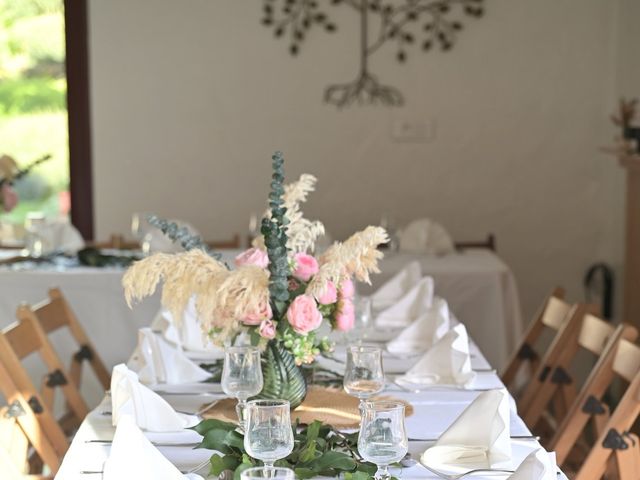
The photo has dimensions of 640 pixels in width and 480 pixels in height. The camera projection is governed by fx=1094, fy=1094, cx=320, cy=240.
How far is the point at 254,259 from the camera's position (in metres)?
2.47

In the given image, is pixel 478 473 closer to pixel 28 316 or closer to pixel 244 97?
pixel 28 316

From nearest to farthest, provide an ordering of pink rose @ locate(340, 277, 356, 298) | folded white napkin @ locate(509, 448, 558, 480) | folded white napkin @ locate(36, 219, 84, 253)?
folded white napkin @ locate(509, 448, 558, 480) < pink rose @ locate(340, 277, 356, 298) < folded white napkin @ locate(36, 219, 84, 253)

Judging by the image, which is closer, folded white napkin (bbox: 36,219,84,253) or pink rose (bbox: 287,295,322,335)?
pink rose (bbox: 287,295,322,335)

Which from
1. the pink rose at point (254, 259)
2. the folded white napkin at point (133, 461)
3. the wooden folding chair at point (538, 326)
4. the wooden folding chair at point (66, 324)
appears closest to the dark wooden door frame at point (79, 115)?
the wooden folding chair at point (66, 324)

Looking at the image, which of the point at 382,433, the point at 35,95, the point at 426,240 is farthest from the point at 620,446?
the point at 35,95

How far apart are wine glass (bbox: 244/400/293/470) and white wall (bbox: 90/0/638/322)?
4.23m

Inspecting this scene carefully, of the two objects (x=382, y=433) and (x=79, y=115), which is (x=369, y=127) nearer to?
(x=79, y=115)

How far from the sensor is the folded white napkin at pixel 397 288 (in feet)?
13.0

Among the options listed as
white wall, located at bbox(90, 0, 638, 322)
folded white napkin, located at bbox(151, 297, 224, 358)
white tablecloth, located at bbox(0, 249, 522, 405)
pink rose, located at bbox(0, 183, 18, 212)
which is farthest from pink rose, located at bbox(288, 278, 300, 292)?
white wall, located at bbox(90, 0, 638, 322)

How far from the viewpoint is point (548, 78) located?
19.6 feet

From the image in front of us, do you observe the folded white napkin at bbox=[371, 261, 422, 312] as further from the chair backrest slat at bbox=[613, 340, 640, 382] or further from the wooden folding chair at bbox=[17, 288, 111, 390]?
the chair backrest slat at bbox=[613, 340, 640, 382]

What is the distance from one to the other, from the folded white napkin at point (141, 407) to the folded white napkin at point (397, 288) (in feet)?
5.30

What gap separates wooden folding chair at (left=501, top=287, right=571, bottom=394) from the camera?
143 inches

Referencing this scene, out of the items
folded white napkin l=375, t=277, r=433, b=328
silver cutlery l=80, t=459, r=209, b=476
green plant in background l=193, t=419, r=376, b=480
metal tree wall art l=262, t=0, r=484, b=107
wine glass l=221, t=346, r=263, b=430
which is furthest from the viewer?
metal tree wall art l=262, t=0, r=484, b=107
